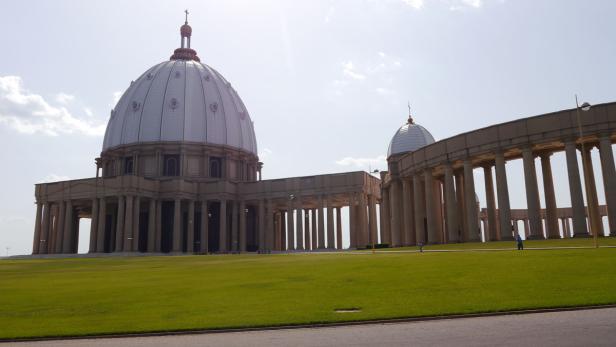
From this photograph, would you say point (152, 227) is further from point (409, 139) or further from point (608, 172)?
point (608, 172)

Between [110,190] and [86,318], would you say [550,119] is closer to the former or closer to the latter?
[86,318]

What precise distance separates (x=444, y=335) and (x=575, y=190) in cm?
4324

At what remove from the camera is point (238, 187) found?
104062 millimetres

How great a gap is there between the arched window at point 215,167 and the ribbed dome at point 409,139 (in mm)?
35904

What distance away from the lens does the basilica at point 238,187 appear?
57.7 metres

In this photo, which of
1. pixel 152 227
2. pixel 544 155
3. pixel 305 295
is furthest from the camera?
pixel 152 227

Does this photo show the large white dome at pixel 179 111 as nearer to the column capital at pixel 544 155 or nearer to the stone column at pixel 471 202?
the stone column at pixel 471 202

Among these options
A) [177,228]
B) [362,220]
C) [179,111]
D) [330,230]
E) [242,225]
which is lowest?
[330,230]

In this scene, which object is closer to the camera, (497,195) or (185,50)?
(497,195)

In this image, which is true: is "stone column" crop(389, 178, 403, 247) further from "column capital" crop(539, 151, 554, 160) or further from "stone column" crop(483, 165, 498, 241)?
"column capital" crop(539, 151, 554, 160)

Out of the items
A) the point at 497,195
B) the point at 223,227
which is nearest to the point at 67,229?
the point at 223,227

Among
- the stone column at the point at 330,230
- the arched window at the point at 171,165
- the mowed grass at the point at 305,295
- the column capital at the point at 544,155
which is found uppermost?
the arched window at the point at 171,165

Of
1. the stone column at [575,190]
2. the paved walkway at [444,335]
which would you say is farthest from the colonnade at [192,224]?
the paved walkway at [444,335]

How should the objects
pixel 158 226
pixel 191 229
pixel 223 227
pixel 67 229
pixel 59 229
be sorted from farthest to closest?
pixel 223 227, pixel 191 229, pixel 158 226, pixel 59 229, pixel 67 229
